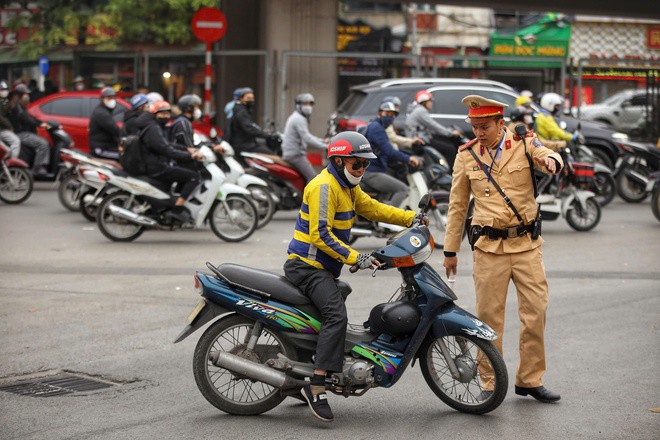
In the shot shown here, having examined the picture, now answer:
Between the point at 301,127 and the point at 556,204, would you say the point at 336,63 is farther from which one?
the point at 556,204

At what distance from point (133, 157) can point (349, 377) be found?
313 inches

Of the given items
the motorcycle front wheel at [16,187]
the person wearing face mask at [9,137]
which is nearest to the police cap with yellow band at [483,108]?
the motorcycle front wheel at [16,187]

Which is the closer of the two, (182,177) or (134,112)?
(182,177)

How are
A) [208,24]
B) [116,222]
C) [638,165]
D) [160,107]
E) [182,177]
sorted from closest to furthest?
[160,107] → [182,177] → [116,222] → [638,165] → [208,24]

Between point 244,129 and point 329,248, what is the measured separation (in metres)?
10.6

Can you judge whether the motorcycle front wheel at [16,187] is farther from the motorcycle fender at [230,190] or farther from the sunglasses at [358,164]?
the sunglasses at [358,164]

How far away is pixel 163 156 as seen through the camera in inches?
542

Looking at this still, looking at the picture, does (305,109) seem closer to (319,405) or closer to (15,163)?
(15,163)

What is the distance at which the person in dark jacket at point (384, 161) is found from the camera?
1289 cm

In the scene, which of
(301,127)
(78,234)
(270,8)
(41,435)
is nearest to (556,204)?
(301,127)

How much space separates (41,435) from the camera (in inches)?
231

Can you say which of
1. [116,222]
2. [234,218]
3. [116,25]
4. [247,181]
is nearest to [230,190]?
[234,218]

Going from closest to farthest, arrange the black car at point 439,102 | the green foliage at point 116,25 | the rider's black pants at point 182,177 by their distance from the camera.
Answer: the rider's black pants at point 182,177
the black car at point 439,102
the green foliage at point 116,25

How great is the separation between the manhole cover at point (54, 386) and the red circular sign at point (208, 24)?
15364 mm
